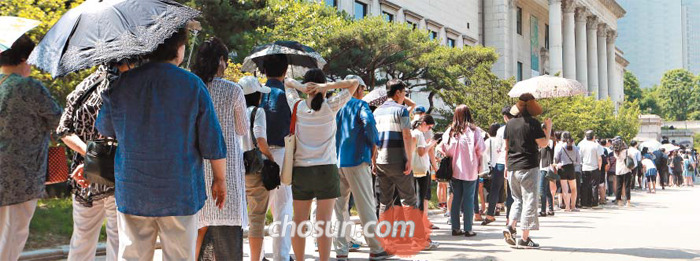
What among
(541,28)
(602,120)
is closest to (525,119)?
(602,120)

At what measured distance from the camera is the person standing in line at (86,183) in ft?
16.7

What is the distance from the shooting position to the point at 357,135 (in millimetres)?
7719

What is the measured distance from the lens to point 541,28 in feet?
210

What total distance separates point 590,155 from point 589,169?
1.16 ft

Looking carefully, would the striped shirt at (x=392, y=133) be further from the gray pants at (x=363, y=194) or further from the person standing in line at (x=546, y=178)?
the person standing in line at (x=546, y=178)

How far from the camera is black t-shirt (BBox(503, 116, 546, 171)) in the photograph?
30.7 feet

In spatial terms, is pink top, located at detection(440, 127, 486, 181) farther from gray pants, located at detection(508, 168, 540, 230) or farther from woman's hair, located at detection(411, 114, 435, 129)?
gray pants, located at detection(508, 168, 540, 230)

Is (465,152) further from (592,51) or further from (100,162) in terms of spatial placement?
(592,51)

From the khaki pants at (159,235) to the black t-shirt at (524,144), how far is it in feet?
20.2

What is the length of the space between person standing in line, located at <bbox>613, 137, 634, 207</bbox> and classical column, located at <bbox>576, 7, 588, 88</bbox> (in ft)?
150

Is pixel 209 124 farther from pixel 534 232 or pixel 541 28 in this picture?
pixel 541 28

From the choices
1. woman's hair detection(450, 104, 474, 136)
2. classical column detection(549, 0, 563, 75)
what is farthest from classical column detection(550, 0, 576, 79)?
woman's hair detection(450, 104, 474, 136)

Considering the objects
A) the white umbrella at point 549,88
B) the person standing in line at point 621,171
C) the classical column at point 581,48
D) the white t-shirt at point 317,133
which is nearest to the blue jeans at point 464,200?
the white umbrella at point 549,88

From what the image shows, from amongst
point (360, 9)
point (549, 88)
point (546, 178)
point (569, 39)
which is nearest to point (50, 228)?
point (549, 88)
